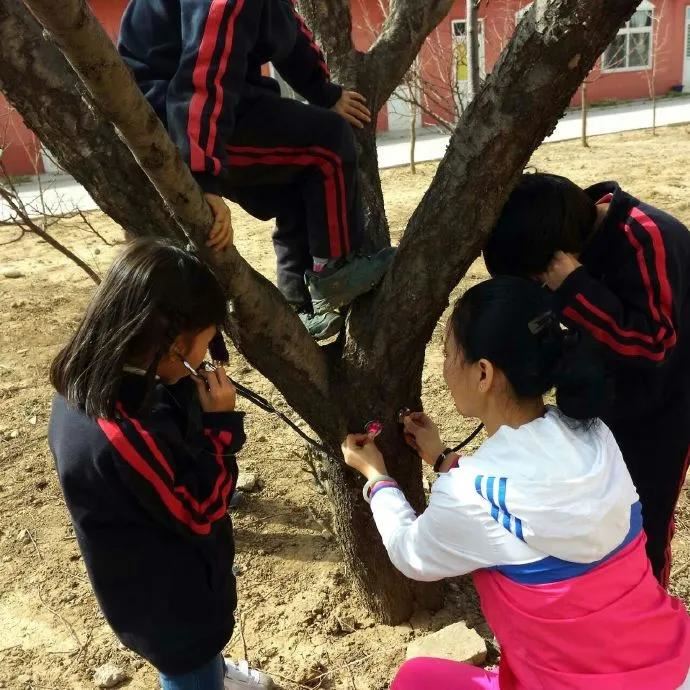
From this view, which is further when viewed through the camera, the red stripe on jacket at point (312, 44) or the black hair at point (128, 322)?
the red stripe on jacket at point (312, 44)

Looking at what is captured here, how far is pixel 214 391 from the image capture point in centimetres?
168

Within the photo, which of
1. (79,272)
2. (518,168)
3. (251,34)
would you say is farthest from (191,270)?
(79,272)

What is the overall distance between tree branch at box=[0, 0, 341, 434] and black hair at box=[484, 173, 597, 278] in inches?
21.6

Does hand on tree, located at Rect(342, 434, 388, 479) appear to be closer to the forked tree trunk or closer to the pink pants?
the forked tree trunk

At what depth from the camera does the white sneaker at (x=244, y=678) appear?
7.21 ft

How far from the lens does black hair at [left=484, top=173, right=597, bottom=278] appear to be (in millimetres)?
1779

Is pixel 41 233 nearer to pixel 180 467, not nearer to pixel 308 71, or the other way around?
pixel 308 71

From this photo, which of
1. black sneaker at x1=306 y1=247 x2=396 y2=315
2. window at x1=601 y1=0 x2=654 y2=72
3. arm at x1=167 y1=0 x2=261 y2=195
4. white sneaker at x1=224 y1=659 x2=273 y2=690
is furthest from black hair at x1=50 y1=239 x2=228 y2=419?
window at x1=601 y1=0 x2=654 y2=72

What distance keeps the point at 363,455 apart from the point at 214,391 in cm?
45

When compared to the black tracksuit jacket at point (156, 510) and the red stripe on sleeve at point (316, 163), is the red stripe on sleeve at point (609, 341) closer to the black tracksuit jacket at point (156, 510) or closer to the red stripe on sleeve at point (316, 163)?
the red stripe on sleeve at point (316, 163)

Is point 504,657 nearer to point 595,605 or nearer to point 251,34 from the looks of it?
point 595,605

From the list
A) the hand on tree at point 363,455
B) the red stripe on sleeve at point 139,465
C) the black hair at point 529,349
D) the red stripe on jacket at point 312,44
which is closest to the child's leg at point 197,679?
the red stripe on sleeve at point 139,465

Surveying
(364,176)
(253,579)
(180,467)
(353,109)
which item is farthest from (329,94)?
(253,579)

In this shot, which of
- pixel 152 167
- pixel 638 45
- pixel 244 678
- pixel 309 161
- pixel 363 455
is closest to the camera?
pixel 152 167
